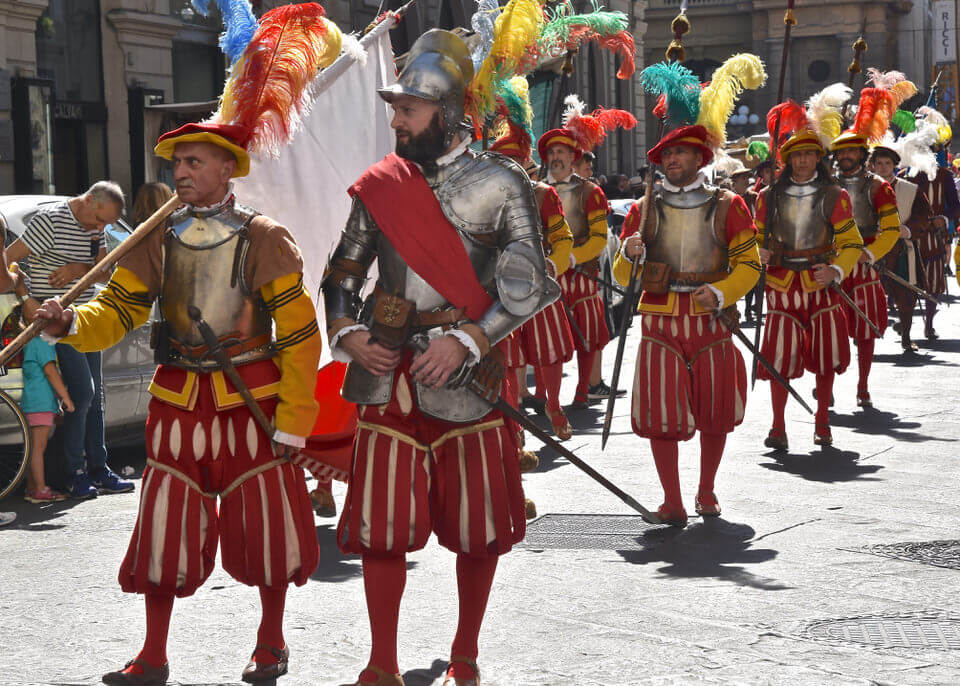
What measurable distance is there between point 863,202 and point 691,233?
4710 mm

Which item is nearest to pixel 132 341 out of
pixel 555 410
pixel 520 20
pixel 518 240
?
pixel 555 410

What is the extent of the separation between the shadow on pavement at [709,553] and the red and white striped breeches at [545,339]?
9.84ft

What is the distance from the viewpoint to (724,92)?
777 cm

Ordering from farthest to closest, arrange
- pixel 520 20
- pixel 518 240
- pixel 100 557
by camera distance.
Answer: pixel 100 557
pixel 520 20
pixel 518 240

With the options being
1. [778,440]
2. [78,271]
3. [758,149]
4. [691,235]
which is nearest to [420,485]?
[691,235]

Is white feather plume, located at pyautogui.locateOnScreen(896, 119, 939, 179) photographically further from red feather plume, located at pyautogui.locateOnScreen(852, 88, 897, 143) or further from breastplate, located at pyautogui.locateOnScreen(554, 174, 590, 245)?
breastplate, located at pyautogui.locateOnScreen(554, 174, 590, 245)

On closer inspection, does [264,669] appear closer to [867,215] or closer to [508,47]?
[508,47]

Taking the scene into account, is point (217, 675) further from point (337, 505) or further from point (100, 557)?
point (337, 505)

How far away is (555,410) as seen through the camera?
9477mm

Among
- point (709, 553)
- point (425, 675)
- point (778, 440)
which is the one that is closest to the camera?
point (425, 675)

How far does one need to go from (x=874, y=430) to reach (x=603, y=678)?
5649 millimetres

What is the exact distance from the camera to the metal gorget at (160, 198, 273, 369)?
4.45m

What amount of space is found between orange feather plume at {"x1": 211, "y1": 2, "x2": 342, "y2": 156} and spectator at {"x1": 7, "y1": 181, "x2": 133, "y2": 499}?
285cm

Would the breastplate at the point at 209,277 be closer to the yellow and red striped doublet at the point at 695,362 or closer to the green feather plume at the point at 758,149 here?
the yellow and red striped doublet at the point at 695,362
